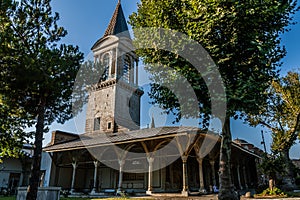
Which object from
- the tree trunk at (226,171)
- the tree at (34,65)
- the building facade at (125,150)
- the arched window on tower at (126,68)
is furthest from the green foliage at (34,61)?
the arched window on tower at (126,68)

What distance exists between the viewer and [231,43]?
26.1ft

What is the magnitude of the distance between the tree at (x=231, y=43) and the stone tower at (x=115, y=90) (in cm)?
1395

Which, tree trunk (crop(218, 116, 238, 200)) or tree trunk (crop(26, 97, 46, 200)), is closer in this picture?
A: tree trunk (crop(218, 116, 238, 200))

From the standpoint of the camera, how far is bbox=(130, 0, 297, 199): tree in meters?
7.74

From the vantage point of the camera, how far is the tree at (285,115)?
17859 mm

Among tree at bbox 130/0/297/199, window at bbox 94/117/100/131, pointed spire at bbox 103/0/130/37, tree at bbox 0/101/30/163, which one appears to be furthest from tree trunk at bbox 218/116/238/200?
pointed spire at bbox 103/0/130/37

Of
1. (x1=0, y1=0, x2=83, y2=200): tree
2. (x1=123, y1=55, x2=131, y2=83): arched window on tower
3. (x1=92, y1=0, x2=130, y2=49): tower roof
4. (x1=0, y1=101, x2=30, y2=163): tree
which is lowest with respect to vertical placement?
(x1=0, y1=101, x2=30, y2=163): tree

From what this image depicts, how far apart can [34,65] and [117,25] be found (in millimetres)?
19437

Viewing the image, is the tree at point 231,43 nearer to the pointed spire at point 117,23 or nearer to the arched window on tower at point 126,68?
the arched window on tower at point 126,68

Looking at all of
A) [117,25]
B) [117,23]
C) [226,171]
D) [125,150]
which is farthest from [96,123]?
[226,171]

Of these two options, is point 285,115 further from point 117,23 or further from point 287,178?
point 117,23

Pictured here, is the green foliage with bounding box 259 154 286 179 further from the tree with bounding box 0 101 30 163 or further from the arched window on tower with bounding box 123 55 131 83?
the arched window on tower with bounding box 123 55 131 83

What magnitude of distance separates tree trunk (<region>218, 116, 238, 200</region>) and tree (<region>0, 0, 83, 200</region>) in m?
7.54

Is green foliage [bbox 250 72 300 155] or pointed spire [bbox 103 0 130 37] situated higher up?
pointed spire [bbox 103 0 130 37]
